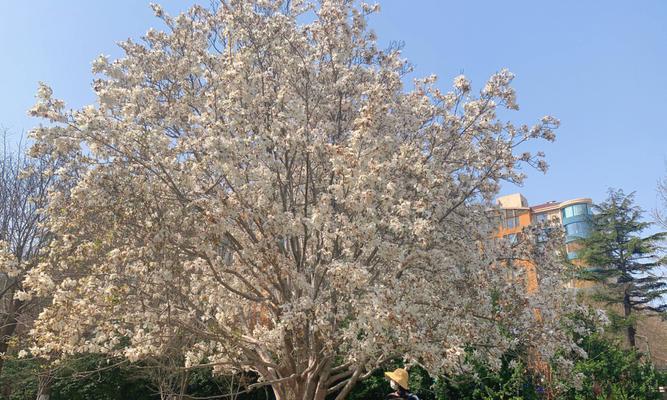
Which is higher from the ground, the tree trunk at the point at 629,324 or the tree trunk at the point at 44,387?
the tree trunk at the point at 629,324

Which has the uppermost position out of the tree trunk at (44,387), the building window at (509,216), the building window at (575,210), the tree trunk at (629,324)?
the building window at (575,210)

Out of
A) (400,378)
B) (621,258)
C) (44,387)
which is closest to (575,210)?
(621,258)

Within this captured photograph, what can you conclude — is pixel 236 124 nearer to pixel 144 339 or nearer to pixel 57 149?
pixel 57 149

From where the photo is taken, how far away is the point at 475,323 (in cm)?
780

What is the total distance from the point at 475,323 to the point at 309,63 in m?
4.80

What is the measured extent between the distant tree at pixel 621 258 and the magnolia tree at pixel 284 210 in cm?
2350

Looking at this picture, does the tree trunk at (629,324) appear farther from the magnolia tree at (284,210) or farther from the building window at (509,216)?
the magnolia tree at (284,210)

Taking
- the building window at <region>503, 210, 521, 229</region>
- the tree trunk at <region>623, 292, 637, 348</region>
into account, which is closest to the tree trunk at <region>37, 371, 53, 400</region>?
the building window at <region>503, 210, 521, 229</region>

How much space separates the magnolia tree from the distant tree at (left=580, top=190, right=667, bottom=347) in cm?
2350


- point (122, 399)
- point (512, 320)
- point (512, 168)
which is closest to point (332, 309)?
point (512, 320)

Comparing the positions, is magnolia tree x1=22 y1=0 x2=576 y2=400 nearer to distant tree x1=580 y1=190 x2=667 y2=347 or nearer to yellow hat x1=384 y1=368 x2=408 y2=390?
yellow hat x1=384 y1=368 x2=408 y2=390

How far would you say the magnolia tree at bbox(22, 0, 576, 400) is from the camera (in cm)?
664

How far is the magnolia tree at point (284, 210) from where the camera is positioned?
664 cm

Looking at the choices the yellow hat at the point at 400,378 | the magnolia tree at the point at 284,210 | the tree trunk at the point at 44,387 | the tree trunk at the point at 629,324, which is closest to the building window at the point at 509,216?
the magnolia tree at the point at 284,210
